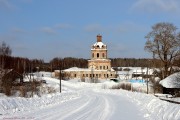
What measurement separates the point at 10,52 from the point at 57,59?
10213cm

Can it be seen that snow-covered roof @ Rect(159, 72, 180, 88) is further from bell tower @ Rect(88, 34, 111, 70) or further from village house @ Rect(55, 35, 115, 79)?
bell tower @ Rect(88, 34, 111, 70)

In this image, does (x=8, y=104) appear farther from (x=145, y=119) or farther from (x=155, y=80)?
(x=155, y=80)

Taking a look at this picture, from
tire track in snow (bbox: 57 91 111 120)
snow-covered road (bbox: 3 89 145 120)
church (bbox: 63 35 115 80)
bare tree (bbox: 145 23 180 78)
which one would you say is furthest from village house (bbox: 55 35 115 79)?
tire track in snow (bbox: 57 91 111 120)

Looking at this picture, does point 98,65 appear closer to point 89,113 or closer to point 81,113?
point 89,113

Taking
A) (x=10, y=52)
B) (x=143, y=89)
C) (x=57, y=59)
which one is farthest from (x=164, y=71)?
(x=57, y=59)

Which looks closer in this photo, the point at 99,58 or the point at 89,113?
the point at 89,113

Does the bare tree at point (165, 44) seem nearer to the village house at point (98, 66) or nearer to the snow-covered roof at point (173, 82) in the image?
the snow-covered roof at point (173, 82)

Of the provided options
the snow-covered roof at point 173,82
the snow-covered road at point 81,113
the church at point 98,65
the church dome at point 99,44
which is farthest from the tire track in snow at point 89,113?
the church dome at point 99,44

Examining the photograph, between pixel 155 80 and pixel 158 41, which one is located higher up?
pixel 158 41

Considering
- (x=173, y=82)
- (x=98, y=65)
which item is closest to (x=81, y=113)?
(x=173, y=82)

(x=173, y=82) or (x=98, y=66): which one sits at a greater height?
(x=98, y=66)

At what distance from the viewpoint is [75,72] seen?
412 ft

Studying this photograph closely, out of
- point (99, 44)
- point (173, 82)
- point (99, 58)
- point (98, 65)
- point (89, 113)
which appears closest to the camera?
point (89, 113)

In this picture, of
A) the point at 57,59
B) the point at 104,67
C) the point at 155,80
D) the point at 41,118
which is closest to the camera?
the point at 41,118
